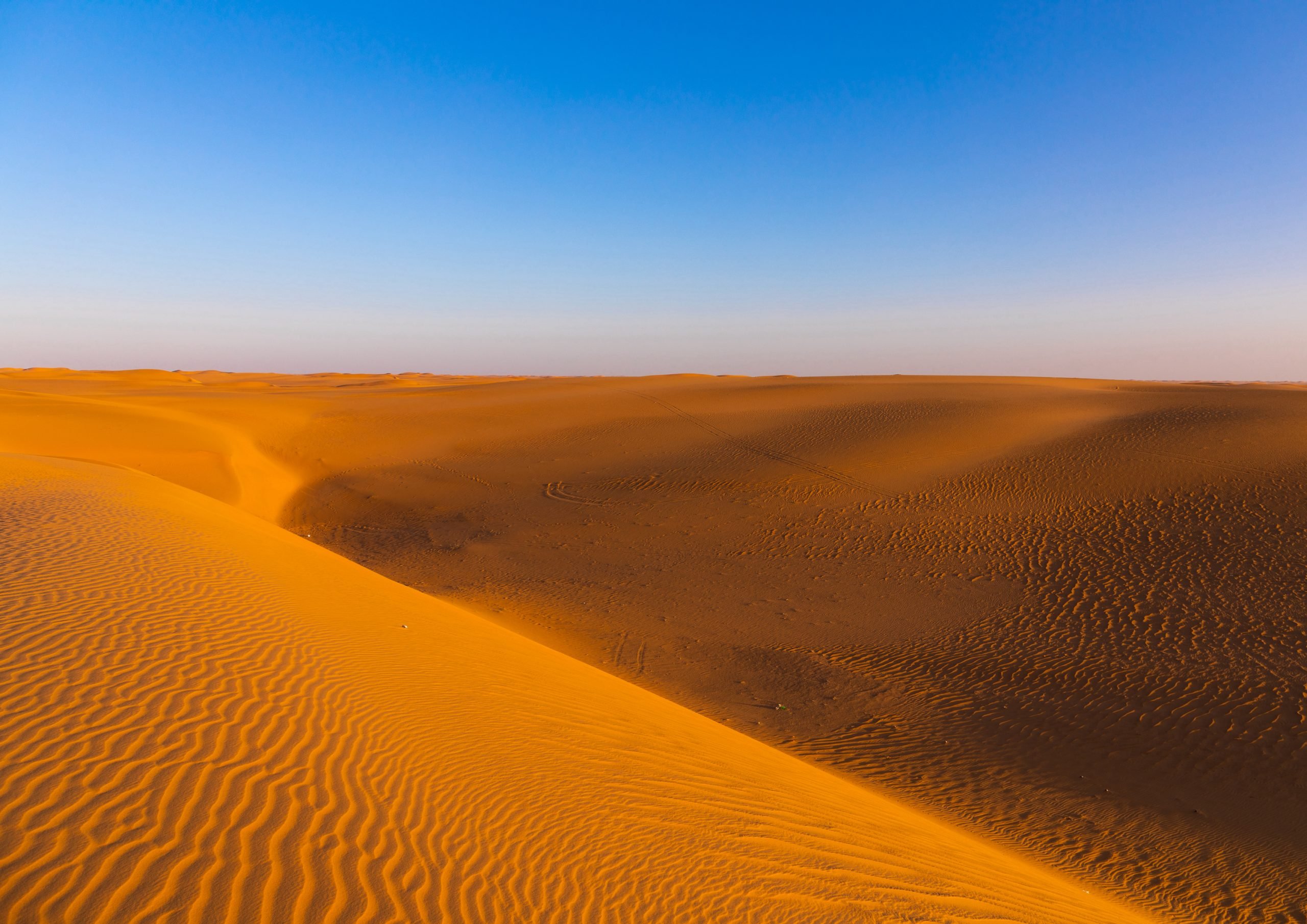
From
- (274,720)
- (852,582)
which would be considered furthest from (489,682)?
(852,582)

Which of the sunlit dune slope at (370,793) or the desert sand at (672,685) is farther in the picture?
the desert sand at (672,685)

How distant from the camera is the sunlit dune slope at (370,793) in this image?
3.26m

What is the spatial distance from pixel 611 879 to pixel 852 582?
11.9m

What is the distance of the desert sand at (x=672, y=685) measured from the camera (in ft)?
12.2

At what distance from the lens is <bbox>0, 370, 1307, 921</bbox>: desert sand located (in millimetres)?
3709

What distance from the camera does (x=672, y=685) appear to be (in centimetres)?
1071

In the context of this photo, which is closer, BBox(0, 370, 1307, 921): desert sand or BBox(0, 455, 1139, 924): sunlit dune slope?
BBox(0, 455, 1139, 924): sunlit dune slope

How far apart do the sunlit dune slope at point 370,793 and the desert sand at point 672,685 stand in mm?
25

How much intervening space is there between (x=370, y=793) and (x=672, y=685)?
7032 millimetres

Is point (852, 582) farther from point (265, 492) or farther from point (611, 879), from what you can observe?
point (265, 492)

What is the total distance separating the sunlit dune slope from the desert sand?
0.02 metres

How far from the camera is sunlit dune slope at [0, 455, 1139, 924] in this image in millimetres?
3260

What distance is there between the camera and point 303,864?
11.0 feet

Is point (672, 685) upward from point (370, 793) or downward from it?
downward
